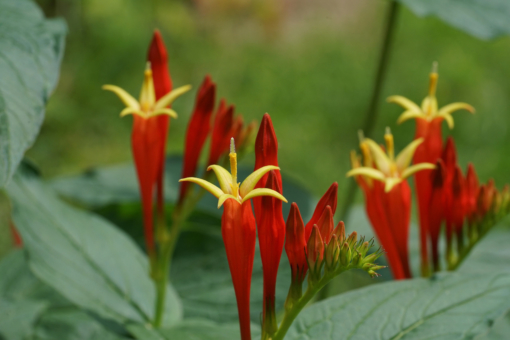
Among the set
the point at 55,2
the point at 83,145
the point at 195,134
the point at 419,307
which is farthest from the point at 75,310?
the point at 55,2

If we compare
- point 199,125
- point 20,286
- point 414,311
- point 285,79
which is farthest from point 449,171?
point 285,79

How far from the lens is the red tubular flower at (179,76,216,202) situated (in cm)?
75

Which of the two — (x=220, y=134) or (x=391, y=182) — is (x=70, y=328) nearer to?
(x=220, y=134)

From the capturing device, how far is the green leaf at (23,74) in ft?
1.66

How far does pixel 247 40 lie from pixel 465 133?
1.31 m

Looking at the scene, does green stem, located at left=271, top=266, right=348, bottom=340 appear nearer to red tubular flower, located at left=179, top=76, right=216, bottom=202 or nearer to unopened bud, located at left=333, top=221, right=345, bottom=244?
unopened bud, located at left=333, top=221, right=345, bottom=244

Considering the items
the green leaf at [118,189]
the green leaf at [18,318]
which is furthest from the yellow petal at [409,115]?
the green leaf at [18,318]

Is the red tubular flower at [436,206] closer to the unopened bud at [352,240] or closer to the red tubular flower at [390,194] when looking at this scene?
the red tubular flower at [390,194]

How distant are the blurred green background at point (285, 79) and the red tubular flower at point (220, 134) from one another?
4.17ft

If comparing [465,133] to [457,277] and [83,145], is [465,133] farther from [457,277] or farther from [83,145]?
[457,277]

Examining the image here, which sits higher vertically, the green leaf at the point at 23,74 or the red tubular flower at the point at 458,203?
the green leaf at the point at 23,74

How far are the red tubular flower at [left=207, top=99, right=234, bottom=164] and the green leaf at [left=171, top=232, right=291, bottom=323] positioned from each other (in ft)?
0.77

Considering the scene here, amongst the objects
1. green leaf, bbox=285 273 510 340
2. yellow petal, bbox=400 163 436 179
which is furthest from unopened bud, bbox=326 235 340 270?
yellow petal, bbox=400 163 436 179

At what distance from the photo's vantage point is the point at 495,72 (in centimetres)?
255
